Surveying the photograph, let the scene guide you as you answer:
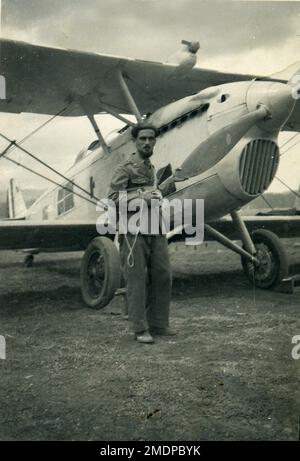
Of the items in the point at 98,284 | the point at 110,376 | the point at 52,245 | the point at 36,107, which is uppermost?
the point at 36,107

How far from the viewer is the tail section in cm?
1057

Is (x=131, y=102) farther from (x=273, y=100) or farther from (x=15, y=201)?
(x=15, y=201)

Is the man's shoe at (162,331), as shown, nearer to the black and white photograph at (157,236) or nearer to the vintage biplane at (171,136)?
the black and white photograph at (157,236)

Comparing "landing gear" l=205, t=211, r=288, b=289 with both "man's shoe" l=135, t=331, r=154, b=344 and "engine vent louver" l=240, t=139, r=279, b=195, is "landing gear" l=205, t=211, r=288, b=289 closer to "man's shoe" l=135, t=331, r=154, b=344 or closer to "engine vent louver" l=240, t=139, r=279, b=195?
"engine vent louver" l=240, t=139, r=279, b=195

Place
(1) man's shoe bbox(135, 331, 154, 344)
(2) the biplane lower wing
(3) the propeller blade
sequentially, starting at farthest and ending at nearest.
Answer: (2) the biplane lower wing, (3) the propeller blade, (1) man's shoe bbox(135, 331, 154, 344)

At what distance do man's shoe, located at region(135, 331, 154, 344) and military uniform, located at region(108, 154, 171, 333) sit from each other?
0.17 feet

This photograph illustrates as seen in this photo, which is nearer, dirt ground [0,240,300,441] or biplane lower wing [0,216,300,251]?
dirt ground [0,240,300,441]

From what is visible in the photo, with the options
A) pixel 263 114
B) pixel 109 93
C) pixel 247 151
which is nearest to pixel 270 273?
pixel 247 151

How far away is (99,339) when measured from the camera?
11.5ft

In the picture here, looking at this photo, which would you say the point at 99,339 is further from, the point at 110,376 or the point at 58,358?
the point at 110,376

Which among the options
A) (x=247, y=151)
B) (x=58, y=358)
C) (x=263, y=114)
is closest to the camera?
(x=58, y=358)

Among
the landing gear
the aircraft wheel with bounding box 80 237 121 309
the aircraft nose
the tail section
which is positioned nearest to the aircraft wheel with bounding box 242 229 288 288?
the landing gear

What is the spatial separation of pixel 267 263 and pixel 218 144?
2.05 metres

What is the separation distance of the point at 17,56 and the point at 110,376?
421 centimetres
